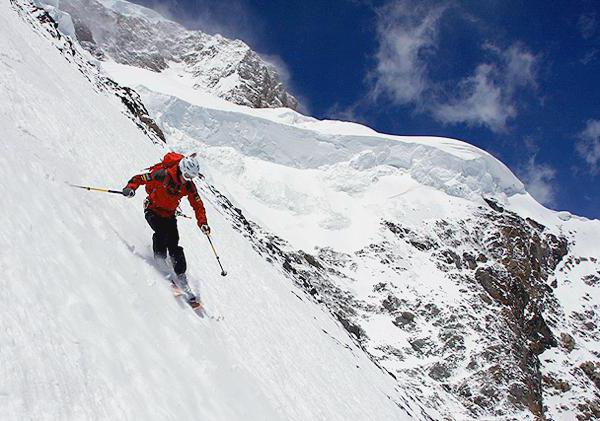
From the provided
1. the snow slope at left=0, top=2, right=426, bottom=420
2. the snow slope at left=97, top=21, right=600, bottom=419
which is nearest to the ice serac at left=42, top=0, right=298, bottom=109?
the snow slope at left=97, top=21, right=600, bottom=419

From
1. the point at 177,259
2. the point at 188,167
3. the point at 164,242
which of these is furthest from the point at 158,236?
the point at 188,167

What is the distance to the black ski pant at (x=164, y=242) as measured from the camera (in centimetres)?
751

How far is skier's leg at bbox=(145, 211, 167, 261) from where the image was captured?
751cm

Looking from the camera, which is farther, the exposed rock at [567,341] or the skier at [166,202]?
the exposed rock at [567,341]

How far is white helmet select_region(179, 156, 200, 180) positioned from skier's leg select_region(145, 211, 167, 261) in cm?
69

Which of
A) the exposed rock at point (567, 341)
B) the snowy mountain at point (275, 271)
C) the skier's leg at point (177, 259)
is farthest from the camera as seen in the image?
the exposed rock at point (567, 341)

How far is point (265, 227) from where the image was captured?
7588cm

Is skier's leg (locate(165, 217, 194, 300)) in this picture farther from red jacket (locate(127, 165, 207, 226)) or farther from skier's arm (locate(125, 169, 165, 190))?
skier's arm (locate(125, 169, 165, 190))

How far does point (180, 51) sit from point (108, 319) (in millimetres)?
157034

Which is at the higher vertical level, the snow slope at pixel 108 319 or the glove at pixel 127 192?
the glove at pixel 127 192

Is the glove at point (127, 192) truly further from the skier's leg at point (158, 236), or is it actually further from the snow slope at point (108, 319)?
the snow slope at point (108, 319)

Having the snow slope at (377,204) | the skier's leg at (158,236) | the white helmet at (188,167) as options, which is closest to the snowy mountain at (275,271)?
the skier's leg at (158,236)

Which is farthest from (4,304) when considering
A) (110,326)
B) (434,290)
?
(434,290)

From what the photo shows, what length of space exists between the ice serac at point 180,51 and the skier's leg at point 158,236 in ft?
428
